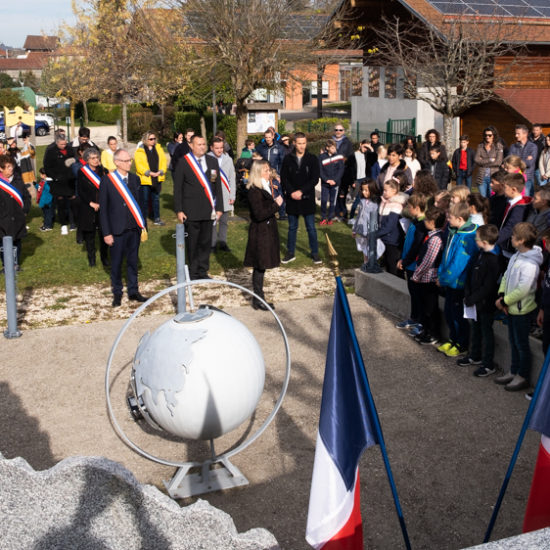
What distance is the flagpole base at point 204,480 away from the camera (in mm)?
5688

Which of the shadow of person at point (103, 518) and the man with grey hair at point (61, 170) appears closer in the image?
the shadow of person at point (103, 518)

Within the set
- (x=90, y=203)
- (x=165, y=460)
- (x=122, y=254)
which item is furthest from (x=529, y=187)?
(x=165, y=460)

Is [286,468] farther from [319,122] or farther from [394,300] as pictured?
[319,122]

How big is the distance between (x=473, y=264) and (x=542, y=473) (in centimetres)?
→ 362

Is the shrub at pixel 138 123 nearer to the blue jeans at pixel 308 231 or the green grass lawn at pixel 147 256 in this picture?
the green grass lawn at pixel 147 256

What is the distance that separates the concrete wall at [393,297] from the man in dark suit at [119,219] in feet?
10.2

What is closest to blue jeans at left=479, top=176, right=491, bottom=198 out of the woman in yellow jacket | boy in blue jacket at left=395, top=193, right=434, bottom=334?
the woman in yellow jacket

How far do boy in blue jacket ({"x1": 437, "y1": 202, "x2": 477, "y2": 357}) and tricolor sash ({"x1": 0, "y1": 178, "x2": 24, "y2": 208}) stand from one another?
6.76 meters

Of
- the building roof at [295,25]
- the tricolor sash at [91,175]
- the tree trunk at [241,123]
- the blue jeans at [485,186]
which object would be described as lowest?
the blue jeans at [485,186]

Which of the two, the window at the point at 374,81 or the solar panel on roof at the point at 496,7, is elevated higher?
the solar panel on roof at the point at 496,7

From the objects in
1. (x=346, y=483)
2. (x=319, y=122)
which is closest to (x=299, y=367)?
(x=346, y=483)

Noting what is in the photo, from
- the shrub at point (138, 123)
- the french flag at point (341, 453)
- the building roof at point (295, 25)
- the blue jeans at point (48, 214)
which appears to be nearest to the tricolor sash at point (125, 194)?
the blue jeans at point (48, 214)

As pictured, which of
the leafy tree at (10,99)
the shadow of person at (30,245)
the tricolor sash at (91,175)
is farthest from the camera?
the leafy tree at (10,99)

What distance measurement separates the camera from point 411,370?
8.02 metres
